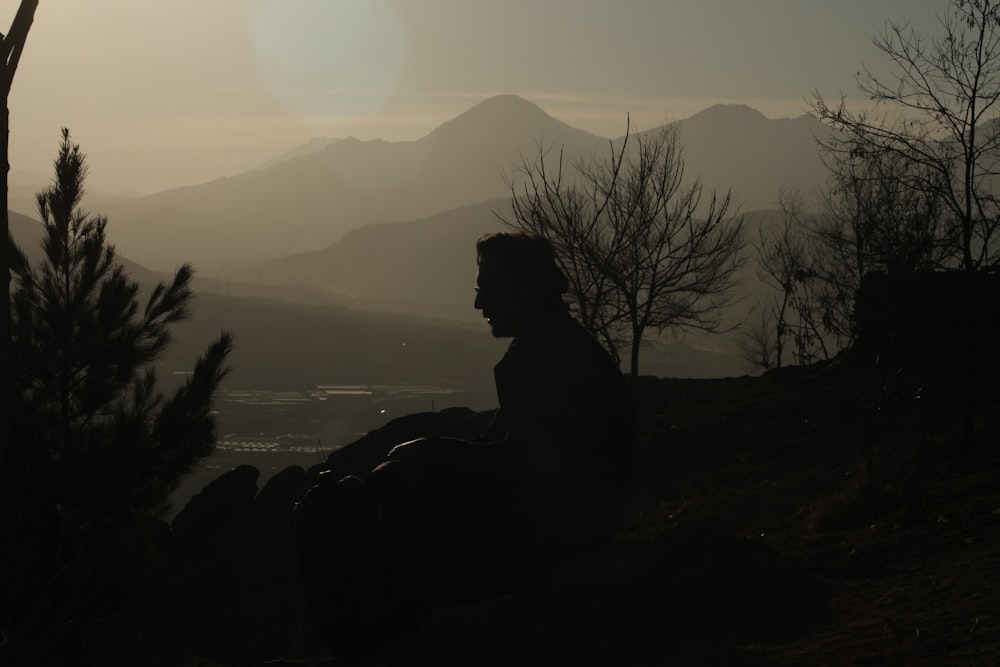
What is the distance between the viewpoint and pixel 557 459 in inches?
154

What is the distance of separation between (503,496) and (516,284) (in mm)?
994

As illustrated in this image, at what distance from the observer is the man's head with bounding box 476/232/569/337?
4383 mm

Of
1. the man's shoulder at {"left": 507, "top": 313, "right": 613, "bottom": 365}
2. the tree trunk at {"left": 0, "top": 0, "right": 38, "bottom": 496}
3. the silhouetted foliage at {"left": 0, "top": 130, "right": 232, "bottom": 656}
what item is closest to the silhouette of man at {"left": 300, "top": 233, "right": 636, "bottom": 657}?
the man's shoulder at {"left": 507, "top": 313, "right": 613, "bottom": 365}

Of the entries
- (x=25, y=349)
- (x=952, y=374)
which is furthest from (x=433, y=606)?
(x=952, y=374)

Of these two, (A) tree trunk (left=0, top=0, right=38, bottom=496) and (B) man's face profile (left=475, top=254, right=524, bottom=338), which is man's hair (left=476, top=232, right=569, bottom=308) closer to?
(B) man's face profile (left=475, top=254, right=524, bottom=338)

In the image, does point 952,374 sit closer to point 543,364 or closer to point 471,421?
point 471,421

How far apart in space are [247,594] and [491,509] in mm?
18569

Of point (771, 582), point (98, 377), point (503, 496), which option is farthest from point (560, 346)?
point (98, 377)

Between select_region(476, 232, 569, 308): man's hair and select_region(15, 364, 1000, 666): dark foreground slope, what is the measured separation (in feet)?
4.25

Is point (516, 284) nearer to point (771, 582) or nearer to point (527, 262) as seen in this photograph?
point (527, 262)

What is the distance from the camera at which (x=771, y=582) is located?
19.6ft

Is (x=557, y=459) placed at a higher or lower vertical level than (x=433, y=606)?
higher

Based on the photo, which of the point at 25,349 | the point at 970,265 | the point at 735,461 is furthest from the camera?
the point at 735,461

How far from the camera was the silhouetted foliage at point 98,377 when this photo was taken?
11992 mm
